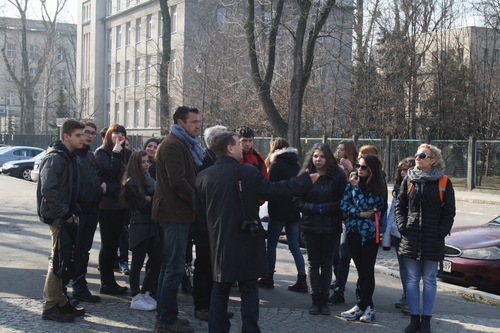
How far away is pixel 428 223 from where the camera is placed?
5.39 m

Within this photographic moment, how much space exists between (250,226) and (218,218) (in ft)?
0.94

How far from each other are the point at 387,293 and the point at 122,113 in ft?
175

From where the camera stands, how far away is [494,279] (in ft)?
24.0

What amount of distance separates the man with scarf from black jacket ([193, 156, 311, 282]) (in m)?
0.60

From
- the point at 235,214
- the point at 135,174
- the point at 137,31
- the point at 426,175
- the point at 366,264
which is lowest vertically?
the point at 366,264

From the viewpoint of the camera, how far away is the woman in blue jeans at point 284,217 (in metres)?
6.89

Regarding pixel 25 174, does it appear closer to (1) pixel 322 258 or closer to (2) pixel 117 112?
(1) pixel 322 258

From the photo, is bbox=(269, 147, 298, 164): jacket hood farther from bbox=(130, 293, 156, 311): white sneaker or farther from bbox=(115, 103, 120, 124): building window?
bbox=(115, 103, 120, 124): building window

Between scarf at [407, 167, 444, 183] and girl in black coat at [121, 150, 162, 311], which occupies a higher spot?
scarf at [407, 167, 444, 183]

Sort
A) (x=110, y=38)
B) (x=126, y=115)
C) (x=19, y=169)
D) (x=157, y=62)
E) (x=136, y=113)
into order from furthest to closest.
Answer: (x=110, y=38)
(x=126, y=115)
(x=136, y=113)
(x=157, y=62)
(x=19, y=169)

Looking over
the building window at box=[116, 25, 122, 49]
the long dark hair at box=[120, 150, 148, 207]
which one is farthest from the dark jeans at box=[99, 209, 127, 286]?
the building window at box=[116, 25, 122, 49]

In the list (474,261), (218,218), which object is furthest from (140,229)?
(474,261)

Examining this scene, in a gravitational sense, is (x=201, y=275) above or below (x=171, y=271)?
below

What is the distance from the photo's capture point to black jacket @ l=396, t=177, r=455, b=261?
5383mm
